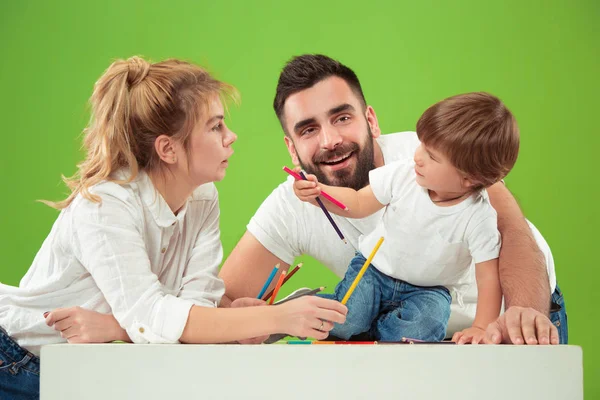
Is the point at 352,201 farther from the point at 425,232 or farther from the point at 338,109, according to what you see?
the point at 338,109

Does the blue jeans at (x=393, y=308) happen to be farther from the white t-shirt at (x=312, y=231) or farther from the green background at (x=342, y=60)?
the green background at (x=342, y=60)

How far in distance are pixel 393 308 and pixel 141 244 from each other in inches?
23.7

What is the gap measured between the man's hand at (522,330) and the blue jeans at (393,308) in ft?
1.21

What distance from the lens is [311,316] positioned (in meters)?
1.17

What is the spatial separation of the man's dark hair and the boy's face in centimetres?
61

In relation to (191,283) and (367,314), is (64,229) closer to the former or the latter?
(191,283)

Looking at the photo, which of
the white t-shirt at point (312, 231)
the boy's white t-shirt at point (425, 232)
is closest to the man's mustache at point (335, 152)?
the white t-shirt at point (312, 231)

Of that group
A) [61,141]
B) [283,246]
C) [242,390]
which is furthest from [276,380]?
[61,141]

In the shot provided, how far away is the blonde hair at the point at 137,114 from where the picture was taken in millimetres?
1417

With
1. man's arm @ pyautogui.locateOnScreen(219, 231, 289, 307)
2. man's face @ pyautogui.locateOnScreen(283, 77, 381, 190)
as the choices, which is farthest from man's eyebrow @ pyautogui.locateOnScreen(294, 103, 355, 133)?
man's arm @ pyautogui.locateOnScreen(219, 231, 289, 307)

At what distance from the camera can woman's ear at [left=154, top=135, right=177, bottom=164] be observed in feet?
4.75

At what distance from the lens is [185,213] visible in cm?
152

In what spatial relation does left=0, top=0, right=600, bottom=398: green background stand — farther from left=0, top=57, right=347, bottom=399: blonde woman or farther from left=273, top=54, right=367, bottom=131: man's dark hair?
left=0, top=57, right=347, bottom=399: blonde woman

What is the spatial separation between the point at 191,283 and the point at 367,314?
42cm
